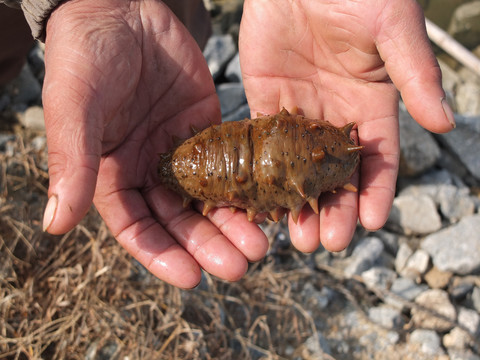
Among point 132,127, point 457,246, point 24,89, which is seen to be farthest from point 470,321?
point 24,89

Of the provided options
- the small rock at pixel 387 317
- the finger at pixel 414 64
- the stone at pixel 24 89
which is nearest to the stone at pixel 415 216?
the small rock at pixel 387 317

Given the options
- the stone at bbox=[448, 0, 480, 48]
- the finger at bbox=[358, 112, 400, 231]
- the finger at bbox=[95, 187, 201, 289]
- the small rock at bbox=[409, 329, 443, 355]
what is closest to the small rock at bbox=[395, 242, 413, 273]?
the small rock at bbox=[409, 329, 443, 355]

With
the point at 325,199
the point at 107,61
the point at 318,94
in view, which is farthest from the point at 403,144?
the point at 107,61

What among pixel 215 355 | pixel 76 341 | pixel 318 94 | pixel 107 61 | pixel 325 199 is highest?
pixel 107 61

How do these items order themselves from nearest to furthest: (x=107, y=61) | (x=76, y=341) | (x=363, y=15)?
(x=107, y=61), (x=363, y=15), (x=76, y=341)

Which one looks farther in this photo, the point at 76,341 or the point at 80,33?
the point at 76,341

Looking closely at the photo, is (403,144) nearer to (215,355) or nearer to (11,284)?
(215,355)
